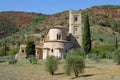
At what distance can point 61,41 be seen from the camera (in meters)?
69.9

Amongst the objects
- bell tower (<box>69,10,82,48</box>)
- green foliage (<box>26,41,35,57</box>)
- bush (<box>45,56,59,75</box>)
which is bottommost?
bush (<box>45,56,59,75</box>)

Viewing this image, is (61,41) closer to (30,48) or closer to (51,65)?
(30,48)

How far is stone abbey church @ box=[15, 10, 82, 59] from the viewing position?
229 ft

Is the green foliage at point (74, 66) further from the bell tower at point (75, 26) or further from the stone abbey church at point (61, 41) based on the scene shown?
the bell tower at point (75, 26)

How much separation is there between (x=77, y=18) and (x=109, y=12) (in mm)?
115603

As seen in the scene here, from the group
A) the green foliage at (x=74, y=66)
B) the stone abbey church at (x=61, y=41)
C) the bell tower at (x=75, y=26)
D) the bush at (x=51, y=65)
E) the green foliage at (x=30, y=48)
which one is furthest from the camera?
the bell tower at (x=75, y=26)

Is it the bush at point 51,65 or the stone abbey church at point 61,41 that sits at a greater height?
the stone abbey church at point 61,41

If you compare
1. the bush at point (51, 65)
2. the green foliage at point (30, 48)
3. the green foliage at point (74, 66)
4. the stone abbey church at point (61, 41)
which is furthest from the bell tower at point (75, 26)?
the green foliage at point (74, 66)

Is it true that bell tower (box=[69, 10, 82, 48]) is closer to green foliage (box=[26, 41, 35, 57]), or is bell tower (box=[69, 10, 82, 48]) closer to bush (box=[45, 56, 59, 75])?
green foliage (box=[26, 41, 35, 57])

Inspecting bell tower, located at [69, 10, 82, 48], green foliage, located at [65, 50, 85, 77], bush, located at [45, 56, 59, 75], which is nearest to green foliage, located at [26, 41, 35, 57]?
bell tower, located at [69, 10, 82, 48]

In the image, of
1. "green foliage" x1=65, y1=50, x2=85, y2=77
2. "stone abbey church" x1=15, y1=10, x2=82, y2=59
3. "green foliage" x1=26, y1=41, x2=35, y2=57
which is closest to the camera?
"green foliage" x1=65, y1=50, x2=85, y2=77

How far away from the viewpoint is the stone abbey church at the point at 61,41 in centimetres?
6984

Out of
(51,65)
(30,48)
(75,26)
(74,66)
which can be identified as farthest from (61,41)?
(74,66)

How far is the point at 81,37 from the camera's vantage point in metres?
76.3
